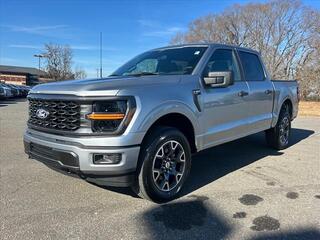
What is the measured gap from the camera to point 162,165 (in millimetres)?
4445

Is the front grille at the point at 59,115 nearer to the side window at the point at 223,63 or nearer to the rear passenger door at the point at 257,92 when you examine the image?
the side window at the point at 223,63

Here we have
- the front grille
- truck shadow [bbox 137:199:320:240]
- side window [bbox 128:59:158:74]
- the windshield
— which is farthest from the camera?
side window [bbox 128:59:158:74]

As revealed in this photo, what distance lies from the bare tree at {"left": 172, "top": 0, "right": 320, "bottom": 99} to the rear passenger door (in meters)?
29.7

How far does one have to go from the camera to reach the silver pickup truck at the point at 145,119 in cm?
388

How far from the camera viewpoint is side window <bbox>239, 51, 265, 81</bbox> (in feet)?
20.5

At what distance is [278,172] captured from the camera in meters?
5.81

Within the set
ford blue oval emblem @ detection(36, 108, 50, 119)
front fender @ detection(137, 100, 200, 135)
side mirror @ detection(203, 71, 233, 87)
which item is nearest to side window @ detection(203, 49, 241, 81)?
side mirror @ detection(203, 71, 233, 87)

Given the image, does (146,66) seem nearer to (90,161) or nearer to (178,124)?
(178,124)

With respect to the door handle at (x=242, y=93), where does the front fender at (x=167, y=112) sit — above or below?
below

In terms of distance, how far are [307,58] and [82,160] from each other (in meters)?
34.0

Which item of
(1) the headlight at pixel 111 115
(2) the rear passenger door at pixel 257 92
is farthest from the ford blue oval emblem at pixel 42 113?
(2) the rear passenger door at pixel 257 92

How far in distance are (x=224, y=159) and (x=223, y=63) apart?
1.89 m

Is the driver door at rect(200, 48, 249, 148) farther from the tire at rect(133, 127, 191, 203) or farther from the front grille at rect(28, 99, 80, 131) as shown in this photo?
the front grille at rect(28, 99, 80, 131)

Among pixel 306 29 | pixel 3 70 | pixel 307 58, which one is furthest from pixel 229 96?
pixel 3 70
